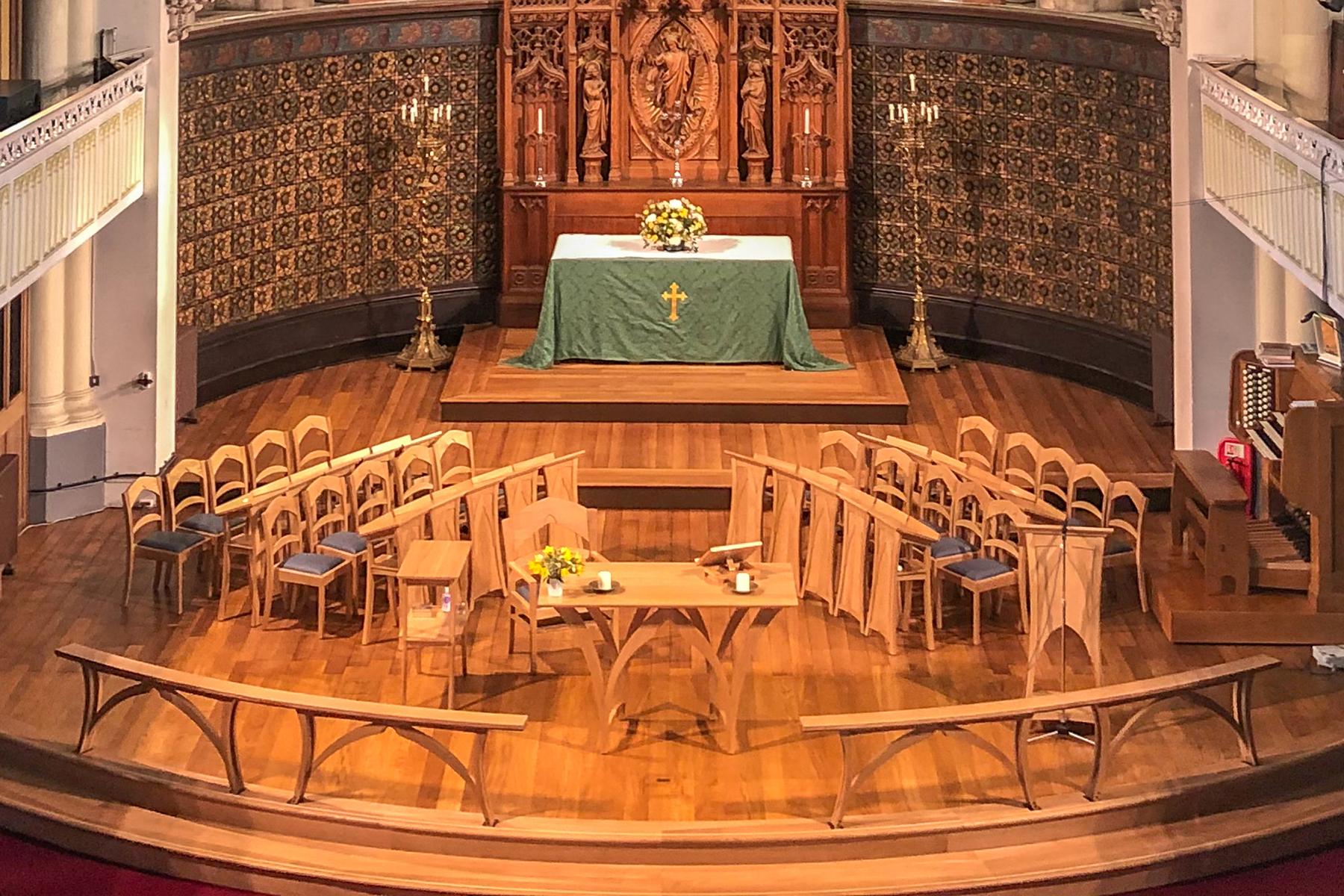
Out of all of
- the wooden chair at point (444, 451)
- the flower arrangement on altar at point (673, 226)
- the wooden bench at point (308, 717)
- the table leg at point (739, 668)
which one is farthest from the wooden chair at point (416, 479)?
the flower arrangement on altar at point (673, 226)

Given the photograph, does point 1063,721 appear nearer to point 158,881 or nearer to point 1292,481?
point 1292,481

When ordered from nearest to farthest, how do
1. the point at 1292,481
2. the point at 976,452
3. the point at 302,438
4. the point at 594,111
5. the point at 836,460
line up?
1. the point at 1292,481
2. the point at 976,452
3. the point at 836,460
4. the point at 302,438
5. the point at 594,111

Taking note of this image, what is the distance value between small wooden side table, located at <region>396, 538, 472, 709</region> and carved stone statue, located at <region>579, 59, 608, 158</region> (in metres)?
6.78

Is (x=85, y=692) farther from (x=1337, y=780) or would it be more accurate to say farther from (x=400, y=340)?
(x=400, y=340)

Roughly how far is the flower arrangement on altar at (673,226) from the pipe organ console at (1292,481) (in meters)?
4.79

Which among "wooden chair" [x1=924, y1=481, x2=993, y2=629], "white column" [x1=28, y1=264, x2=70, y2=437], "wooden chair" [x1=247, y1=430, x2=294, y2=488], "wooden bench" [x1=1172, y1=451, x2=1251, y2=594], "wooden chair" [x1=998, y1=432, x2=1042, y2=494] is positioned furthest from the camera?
"white column" [x1=28, y1=264, x2=70, y2=437]

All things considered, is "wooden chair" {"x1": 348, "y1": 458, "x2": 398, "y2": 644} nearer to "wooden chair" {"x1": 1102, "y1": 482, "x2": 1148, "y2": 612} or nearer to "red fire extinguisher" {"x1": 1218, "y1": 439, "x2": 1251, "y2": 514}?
"wooden chair" {"x1": 1102, "y1": 482, "x2": 1148, "y2": 612}

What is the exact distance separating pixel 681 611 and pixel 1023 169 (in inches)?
296

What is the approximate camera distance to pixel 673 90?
17547 mm

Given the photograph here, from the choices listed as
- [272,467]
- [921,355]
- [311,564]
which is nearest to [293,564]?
[311,564]

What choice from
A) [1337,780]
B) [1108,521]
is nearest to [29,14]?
[1108,521]

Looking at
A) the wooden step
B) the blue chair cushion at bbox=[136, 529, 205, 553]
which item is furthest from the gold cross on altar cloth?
the wooden step

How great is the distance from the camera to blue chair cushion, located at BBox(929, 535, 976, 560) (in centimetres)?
1190

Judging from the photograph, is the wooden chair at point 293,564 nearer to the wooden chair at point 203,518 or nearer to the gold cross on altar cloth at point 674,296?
the wooden chair at point 203,518
